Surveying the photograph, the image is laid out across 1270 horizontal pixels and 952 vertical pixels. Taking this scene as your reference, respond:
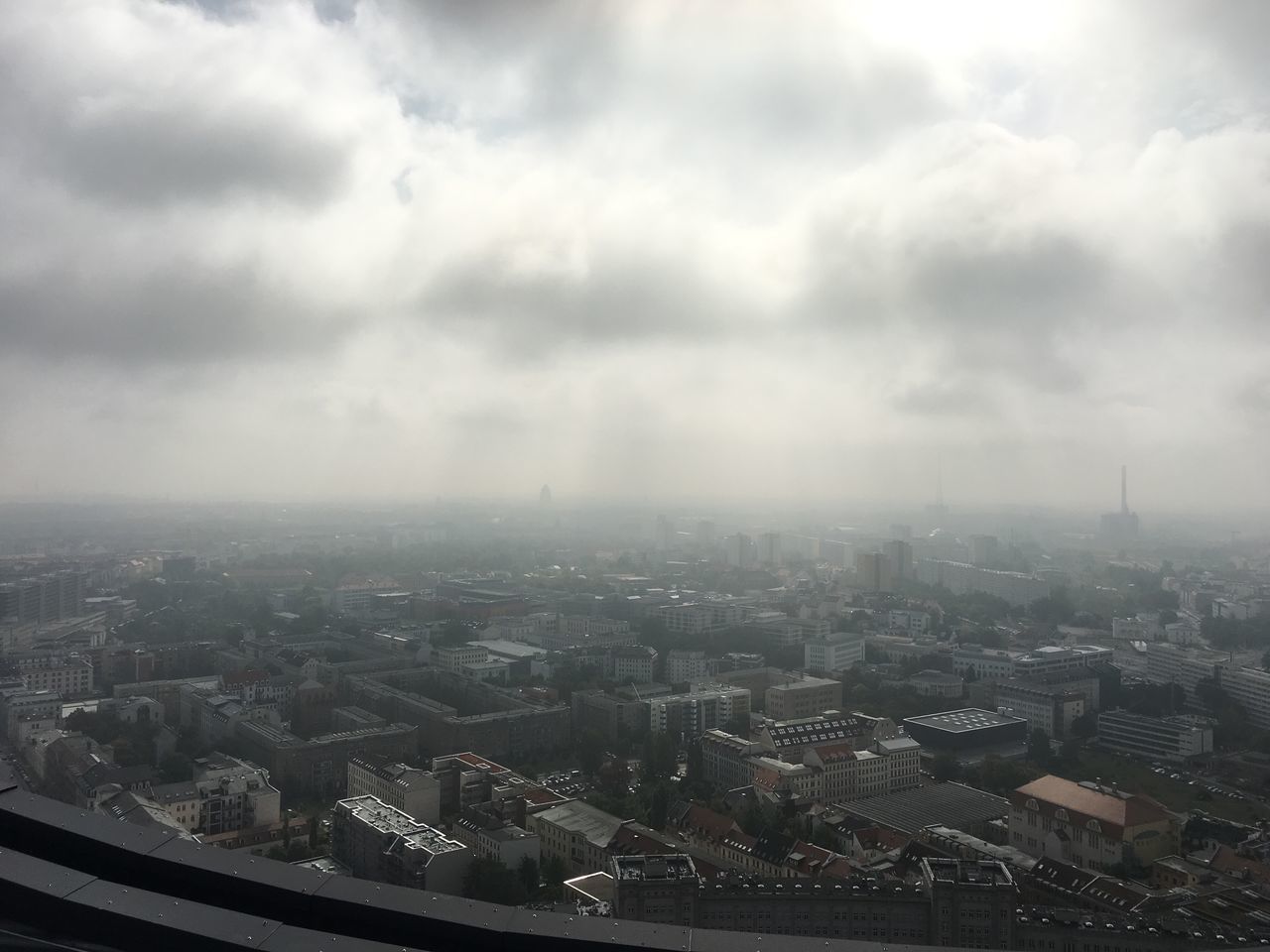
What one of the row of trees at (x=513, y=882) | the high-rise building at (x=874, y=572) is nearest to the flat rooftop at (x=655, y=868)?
the row of trees at (x=513, y=882)

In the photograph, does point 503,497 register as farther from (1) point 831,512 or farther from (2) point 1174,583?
(2) point 1174,583

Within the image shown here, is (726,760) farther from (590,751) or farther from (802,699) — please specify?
(802,699)

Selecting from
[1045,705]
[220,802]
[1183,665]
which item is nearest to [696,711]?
[1045,705]

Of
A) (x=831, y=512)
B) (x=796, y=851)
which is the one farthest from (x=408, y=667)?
(x=831, y=512)

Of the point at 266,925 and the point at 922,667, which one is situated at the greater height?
the point at 266,925

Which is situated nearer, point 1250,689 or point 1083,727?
point 1083,727

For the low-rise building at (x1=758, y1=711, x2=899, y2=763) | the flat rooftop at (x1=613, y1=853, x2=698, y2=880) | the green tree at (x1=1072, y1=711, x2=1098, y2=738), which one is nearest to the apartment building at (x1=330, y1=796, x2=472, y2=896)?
the flat rooftop at (x1=613, y1=853, x2=698, y2=880)

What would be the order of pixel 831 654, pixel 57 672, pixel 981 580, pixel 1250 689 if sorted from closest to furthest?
pixel 57 672, pixel 1250 689, pixel 831 654, pixel 981 580
